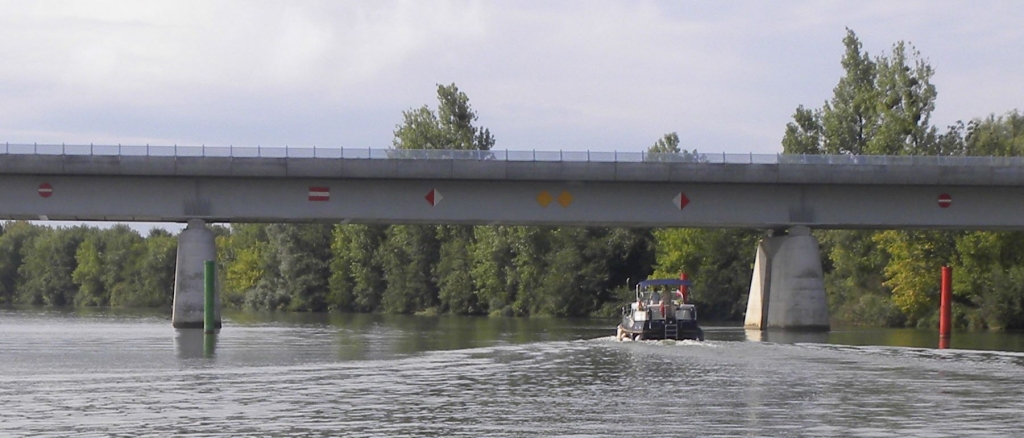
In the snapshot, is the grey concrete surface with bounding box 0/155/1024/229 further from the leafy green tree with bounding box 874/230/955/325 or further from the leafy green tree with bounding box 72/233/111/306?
Result: the leafy green tree with bounding box 72/233/111/306

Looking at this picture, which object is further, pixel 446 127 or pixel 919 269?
pixel 446 127

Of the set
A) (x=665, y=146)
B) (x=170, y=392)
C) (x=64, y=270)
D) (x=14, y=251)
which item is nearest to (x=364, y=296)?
(x=665, y=146)

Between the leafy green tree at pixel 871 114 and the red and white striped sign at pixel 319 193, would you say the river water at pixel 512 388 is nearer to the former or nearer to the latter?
the red and white striped sign at pixel 319 193

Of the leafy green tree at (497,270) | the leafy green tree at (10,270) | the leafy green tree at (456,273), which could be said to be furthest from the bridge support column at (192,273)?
the leafy green tree at (10,270)

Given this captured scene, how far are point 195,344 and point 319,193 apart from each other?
14437 mm

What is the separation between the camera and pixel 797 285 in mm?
72562

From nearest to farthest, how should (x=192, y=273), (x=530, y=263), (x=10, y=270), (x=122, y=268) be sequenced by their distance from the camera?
1. (x=192, y=273)
2. (x=530, y=263)
3. (x=122, y=268)
4. (x=10, y=270)

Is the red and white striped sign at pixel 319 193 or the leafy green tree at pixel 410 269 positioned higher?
the red and white striped sign at pixel 319 193

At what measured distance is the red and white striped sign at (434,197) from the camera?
7019 centimetres

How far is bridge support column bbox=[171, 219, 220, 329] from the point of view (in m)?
68.9

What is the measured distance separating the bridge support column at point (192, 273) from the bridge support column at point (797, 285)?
27289 millimetres

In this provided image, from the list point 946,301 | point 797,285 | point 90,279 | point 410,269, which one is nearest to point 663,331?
point 797,285

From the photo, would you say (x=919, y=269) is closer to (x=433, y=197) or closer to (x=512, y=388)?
(x=433, y=197)

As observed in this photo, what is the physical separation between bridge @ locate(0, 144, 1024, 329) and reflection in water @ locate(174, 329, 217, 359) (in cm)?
285
